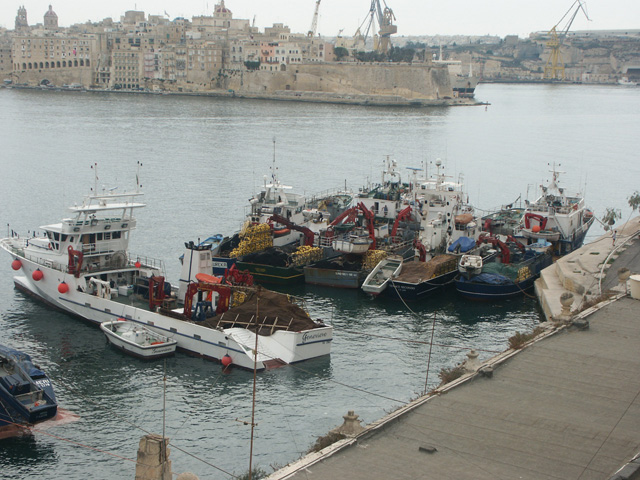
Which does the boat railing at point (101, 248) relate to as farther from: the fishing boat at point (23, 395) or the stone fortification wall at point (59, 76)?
the stone fortification wall at point (59, 76)

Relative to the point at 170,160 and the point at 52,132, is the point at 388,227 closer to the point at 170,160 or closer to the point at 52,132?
the point at 170,160

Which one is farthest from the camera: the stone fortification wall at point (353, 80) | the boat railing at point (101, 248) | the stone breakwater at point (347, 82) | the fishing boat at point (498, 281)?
the stone fortification wall at point (353, 80)

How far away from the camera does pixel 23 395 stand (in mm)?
16703

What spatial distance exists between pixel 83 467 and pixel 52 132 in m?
68.9

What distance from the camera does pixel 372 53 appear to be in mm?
149750

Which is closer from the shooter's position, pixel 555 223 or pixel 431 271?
pixel 431 271

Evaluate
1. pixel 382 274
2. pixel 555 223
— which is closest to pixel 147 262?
pixel 382 274

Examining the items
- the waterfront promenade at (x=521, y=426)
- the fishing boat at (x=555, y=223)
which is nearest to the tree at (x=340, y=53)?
the fishing boat at (x=555, y=223)

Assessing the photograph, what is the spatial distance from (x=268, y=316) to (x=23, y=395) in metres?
6.29

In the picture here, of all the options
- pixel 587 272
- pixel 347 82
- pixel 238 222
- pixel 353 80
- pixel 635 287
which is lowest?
pixel 238 222

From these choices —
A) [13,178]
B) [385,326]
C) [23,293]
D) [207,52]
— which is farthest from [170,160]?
[207,52]

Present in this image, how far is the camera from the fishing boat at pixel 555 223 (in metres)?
32.3

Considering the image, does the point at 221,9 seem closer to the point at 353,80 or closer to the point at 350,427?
the point at 353,80

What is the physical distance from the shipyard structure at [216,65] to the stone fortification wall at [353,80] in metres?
0.17
